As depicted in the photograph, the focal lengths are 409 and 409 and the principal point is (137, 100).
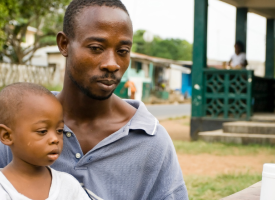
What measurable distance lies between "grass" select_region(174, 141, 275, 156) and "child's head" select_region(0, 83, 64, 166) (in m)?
6.03

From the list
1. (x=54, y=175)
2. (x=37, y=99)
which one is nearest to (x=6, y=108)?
(x=37, y=99)

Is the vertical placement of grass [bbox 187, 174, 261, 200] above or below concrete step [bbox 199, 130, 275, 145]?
below

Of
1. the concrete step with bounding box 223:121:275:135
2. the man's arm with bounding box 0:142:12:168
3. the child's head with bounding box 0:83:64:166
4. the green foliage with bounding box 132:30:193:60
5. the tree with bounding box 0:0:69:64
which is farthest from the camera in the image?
the green foliage with bounding box 132:30:193:60

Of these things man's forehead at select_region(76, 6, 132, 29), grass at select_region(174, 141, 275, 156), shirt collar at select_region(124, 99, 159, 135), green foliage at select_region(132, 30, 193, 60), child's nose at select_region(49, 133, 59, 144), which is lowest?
grass at select_region(174, 141, 275, 156)

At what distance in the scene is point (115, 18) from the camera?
1879mm

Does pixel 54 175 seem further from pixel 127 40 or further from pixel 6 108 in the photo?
pixel 127 40

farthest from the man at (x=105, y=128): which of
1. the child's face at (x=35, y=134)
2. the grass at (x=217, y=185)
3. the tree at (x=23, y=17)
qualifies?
the tree at (x=23, y=17)

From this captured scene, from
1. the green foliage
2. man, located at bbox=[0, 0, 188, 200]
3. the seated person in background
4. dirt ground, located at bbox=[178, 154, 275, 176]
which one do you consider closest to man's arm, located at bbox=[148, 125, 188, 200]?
man, located at bbox=[0, 0, 188, 200]

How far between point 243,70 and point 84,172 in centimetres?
774

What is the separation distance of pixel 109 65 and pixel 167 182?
639 millimetres

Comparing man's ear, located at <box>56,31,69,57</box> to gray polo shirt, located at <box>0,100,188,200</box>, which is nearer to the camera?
gray polo shirt, located at <box>0,100,188,200</box>

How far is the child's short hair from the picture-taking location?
1698 mm

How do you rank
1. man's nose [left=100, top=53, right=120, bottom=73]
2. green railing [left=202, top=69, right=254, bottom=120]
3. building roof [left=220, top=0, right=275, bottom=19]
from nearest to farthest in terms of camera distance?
man's nose [left=100, top=53, right=120, bottom=73], green railing [left=202, top=69, right=254, bottom=120], building roof [left=220, top=0, right=275, bottom=19]

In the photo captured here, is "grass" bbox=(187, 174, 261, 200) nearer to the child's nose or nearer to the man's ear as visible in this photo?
the man's ear
